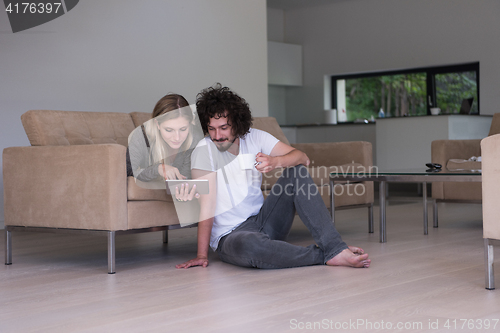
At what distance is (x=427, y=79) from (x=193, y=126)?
A: 6706mm

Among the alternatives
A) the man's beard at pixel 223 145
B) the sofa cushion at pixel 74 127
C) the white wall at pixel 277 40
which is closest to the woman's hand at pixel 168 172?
the man's beard at pixel 223 145

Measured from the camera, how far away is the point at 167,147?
2682 mm

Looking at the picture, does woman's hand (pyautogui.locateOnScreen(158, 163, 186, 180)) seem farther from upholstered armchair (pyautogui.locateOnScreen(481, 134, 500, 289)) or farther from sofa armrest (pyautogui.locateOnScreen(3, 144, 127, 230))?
upholstered armchair (pyautogui.locateOnScreen(481, 134, 500, 289))

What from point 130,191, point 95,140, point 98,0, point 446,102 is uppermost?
point 98,0

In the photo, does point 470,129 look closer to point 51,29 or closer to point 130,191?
point 51,29

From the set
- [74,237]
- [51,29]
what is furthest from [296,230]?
[51,29]

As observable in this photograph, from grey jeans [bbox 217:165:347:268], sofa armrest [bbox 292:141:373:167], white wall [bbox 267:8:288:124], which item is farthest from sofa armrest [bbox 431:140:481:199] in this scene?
white wall [bbox 267:8:288:124]

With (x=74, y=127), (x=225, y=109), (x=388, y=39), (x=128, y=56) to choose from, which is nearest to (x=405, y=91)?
(x=388, y=39)

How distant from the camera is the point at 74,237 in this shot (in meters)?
3.94

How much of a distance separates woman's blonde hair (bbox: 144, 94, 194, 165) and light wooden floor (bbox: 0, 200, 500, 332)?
1.72 ft

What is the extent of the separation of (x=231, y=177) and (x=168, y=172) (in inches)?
11.0

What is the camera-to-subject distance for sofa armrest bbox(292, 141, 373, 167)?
13.4 ft

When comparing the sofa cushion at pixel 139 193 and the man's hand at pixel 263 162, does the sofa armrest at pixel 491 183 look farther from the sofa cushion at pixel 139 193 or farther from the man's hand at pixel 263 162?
the sofa cushion at pixel 139 193

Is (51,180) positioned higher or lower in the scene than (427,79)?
lower
